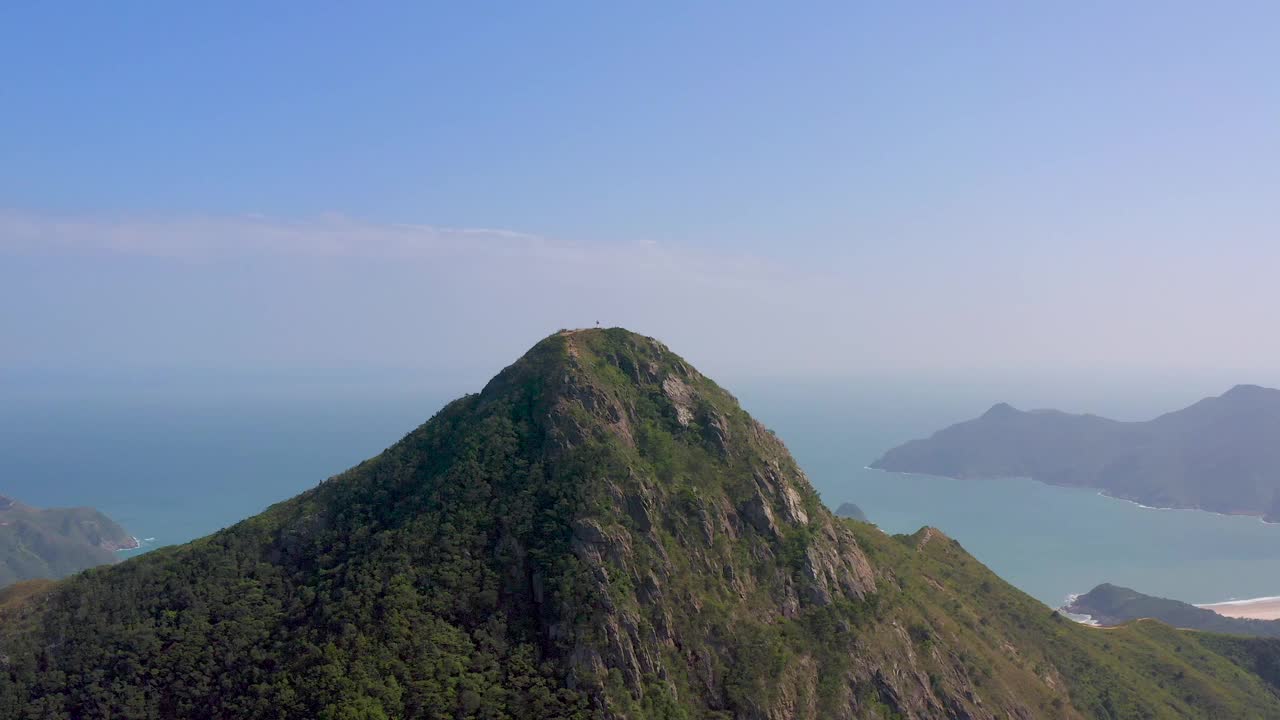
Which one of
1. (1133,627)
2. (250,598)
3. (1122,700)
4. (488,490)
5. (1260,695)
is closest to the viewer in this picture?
(250,598)

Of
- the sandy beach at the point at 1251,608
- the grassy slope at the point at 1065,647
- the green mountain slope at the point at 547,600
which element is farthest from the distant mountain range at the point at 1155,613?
the green mountain slope at the point at 547,600

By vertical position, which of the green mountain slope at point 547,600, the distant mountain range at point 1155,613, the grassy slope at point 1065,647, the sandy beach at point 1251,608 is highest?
the green mountain slope at point 547,600

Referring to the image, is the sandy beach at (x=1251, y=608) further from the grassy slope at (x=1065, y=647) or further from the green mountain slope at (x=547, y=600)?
the green mountain slope at (x=547, y=600)

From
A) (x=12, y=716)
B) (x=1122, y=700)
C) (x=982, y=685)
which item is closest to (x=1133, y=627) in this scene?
(x=1122, y=700)

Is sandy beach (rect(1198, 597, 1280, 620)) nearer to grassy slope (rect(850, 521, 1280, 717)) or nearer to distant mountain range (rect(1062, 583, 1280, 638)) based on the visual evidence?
distant mountain range (rect(1062, 583, 1280, 638))

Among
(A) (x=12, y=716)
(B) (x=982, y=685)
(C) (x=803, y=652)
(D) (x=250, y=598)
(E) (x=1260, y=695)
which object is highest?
(D) (x=250, y=598)

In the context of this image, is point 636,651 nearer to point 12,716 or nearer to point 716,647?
point 716,647
